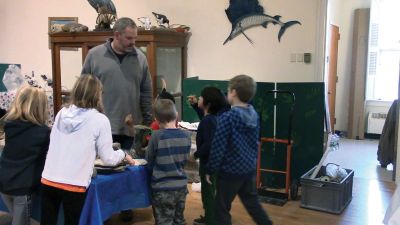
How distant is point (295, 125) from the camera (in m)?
4.11

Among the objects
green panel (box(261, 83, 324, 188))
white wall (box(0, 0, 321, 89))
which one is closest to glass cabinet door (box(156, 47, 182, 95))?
white wall (box(0, 0, 321, 89))

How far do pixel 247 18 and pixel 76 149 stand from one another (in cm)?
296

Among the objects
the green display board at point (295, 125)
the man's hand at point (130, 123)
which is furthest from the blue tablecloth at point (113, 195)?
the green display board at point (295, 125)

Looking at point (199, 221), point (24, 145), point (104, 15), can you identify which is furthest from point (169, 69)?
point (24, 145)

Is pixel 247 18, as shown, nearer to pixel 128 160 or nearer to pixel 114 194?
pixel 128 160

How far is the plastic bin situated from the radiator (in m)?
3.53

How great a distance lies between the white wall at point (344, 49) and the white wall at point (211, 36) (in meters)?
2.91

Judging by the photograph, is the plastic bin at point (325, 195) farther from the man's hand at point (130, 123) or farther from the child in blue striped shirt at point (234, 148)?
the man's hand at point (130, 123)

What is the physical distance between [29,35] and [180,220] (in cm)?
436

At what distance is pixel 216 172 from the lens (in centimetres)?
253

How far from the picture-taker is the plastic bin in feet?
11.6

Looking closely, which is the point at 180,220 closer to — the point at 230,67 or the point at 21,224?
the point at 21,224

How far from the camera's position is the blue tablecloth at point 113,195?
2.29 metres

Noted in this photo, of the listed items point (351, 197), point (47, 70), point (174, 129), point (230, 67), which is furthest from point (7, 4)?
point (351, 197)
